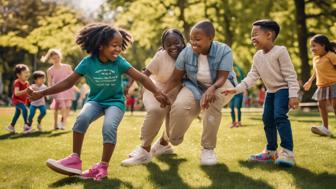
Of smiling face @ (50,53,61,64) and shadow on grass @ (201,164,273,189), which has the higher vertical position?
smiling face @ (50,53,61,64)

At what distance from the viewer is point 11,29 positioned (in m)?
42.5

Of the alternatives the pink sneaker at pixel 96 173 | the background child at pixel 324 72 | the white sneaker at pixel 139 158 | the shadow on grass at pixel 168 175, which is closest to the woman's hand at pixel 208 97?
the shadow on grass at pixel 168 175

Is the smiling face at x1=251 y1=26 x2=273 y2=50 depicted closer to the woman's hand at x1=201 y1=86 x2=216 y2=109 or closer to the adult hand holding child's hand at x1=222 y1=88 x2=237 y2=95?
the adult hand holding child's hand at x1=222 y1=88 x2=237 y2=95

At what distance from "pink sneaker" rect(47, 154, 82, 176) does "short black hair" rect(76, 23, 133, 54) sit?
1.23 m

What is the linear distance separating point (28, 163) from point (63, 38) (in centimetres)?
2158

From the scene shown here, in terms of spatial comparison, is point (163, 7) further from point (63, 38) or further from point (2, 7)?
point (2, 7)

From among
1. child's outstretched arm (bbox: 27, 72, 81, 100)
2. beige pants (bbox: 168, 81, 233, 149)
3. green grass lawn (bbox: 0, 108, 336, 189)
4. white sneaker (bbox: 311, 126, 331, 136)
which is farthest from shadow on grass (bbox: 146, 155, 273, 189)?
white sneaker (bbox: 311, 126, 331, 136)

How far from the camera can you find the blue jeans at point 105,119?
15.9 ft

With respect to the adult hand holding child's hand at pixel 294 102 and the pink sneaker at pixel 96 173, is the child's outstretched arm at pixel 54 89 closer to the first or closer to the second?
the pink sneaker at pixel 96 173

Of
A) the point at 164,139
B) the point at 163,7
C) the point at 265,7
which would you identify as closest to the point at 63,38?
the point at 163,7

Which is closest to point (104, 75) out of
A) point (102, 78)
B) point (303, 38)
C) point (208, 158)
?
point (102, 78)

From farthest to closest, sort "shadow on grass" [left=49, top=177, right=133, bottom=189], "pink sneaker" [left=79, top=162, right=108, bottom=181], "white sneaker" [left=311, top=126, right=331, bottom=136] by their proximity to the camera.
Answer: "white sneaker" [left=311, top=126, right=331, bottom=136], "pink sneaker" [left=79, top=162, right=108, bottom=181], "shadow on grass" [left=49, top=177, right=133, bottom=189]

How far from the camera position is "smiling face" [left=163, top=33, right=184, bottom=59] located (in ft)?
20.1

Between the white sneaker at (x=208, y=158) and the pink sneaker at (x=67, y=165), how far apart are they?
5.07ft
